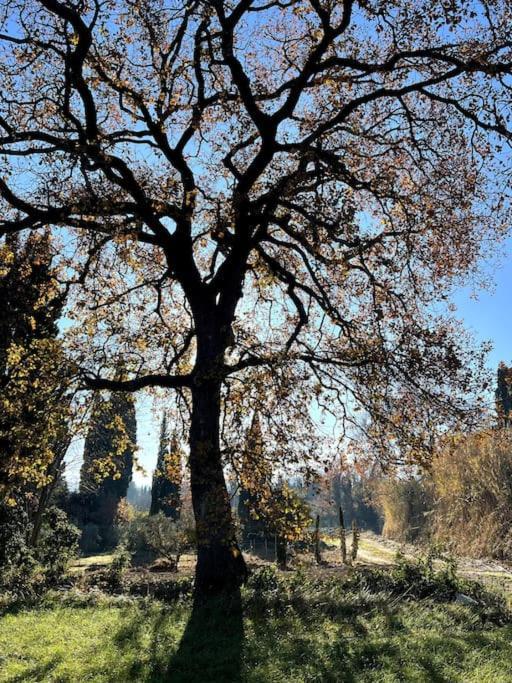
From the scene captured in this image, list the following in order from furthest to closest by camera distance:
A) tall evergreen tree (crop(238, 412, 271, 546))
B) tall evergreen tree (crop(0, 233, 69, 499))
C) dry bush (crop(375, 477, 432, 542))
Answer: dry bush (crop(375, 477, 432, 542)) → tall evergreen tree (crop(238, 412, 271, 546)) → tall evergreen tree (crop(0, 233, 69, 499))

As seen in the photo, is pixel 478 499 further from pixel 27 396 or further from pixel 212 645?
pixel 27 396

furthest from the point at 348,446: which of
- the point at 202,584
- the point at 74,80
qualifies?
the point at 74,80

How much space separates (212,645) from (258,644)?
58 cm

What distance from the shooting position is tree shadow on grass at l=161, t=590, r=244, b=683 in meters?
5.76

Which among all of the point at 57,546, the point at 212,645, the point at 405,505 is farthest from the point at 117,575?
the point at 405,505

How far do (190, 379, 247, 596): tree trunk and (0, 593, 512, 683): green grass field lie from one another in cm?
69

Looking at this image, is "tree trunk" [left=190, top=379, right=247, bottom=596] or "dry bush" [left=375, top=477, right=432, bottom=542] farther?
"dry bush" [left=375, top=477, right=432, bottom=542]

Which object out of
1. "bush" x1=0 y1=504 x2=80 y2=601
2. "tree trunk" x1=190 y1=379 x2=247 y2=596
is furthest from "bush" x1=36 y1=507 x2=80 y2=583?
"tree trunk" x1=190 y1=379 x2=247 y2=596

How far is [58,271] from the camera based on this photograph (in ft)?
37.6

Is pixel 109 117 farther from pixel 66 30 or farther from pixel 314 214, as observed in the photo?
pixel 314 214

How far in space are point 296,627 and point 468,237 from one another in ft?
26.0

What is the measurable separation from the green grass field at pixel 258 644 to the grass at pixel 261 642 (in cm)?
1

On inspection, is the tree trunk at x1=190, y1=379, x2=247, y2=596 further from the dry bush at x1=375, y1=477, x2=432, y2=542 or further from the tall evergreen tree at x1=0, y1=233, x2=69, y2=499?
the dry bush at x1=375, y1=477, x2=432, y2=542

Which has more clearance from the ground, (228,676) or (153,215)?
(153,215)
